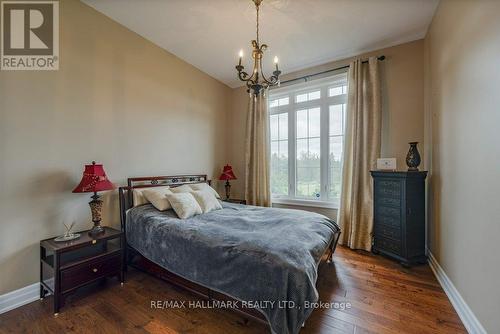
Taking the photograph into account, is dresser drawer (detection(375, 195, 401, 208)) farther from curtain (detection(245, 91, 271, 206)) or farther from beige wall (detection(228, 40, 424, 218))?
Result: curtain (detection(245, 91, 271, 206))

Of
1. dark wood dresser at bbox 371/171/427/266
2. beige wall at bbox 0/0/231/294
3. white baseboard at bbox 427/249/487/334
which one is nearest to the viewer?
white baseboard at bbox 427/249/487/334

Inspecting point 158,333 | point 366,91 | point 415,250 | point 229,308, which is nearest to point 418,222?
point 415,250

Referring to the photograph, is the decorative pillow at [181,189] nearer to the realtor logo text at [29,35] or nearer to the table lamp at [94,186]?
the table lamp at [94,186]

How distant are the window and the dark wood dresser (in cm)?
82

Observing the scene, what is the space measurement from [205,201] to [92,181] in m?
1.26

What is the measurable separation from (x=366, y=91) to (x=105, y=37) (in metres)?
3.53

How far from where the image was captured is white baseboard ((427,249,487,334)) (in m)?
1.52

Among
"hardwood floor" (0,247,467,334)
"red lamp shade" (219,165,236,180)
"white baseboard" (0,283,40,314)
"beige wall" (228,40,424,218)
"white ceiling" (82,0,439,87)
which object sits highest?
"white ceiling" (82,0,439,87)

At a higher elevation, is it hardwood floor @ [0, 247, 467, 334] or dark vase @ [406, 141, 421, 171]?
dark vase @ [406, 141, 421, 171]

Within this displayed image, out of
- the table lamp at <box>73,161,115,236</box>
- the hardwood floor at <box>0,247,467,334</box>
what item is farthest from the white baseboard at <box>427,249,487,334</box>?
Result: the table lamp at <box>73,161,115,236</box>

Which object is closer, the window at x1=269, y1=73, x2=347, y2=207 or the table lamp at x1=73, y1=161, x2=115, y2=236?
the table lamp at x1=73, y1=161, x2=115, y2=236

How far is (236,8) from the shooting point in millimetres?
2387

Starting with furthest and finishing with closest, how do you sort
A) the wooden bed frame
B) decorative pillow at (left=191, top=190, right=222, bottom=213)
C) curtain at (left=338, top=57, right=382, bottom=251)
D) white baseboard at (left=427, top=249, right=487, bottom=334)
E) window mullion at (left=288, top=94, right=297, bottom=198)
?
window mullion at (left=288, top=94, right=297, bottom=198), curtain at (left=338, top=57, right=382, bottom=251), decorative pillow at (left=191, top=190, right=222, bottom=213), the wooden bed frame, white baseboard at (left=427, top=249, right=487, bottom=334)

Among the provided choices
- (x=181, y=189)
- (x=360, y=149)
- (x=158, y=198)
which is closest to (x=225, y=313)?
(x=158, y=198)
